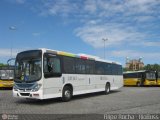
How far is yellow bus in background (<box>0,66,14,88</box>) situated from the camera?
28.2m

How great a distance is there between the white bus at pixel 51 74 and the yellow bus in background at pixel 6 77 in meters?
10.6

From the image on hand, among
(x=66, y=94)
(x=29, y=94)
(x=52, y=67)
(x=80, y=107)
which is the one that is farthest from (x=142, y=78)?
(x=29, y=94)

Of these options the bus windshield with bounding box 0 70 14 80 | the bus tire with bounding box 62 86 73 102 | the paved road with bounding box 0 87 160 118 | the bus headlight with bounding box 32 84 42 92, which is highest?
the bus windshield with bounding box 0 70 14 80

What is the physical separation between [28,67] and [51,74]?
129 centimetres

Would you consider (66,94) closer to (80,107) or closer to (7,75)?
(80,107)

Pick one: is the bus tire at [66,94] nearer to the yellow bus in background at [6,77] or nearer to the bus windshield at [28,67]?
the bus windshield at [28,67]

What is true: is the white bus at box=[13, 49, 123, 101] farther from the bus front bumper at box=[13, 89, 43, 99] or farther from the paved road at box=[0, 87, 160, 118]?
the paved road at box=[0, 87, 160, 118]

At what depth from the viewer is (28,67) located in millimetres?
15641

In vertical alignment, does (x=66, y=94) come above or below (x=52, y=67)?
below

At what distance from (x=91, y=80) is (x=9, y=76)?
10.9 m

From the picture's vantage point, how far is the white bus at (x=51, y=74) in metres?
15.2

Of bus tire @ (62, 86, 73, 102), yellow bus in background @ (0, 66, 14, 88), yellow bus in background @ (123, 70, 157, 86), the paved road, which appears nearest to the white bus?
bus tire @ (62, 86, 73, 102)

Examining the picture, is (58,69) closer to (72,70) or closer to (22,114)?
(72,70)

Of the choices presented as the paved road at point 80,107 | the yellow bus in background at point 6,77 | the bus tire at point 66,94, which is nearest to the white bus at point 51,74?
the bus tire at point 66,94
